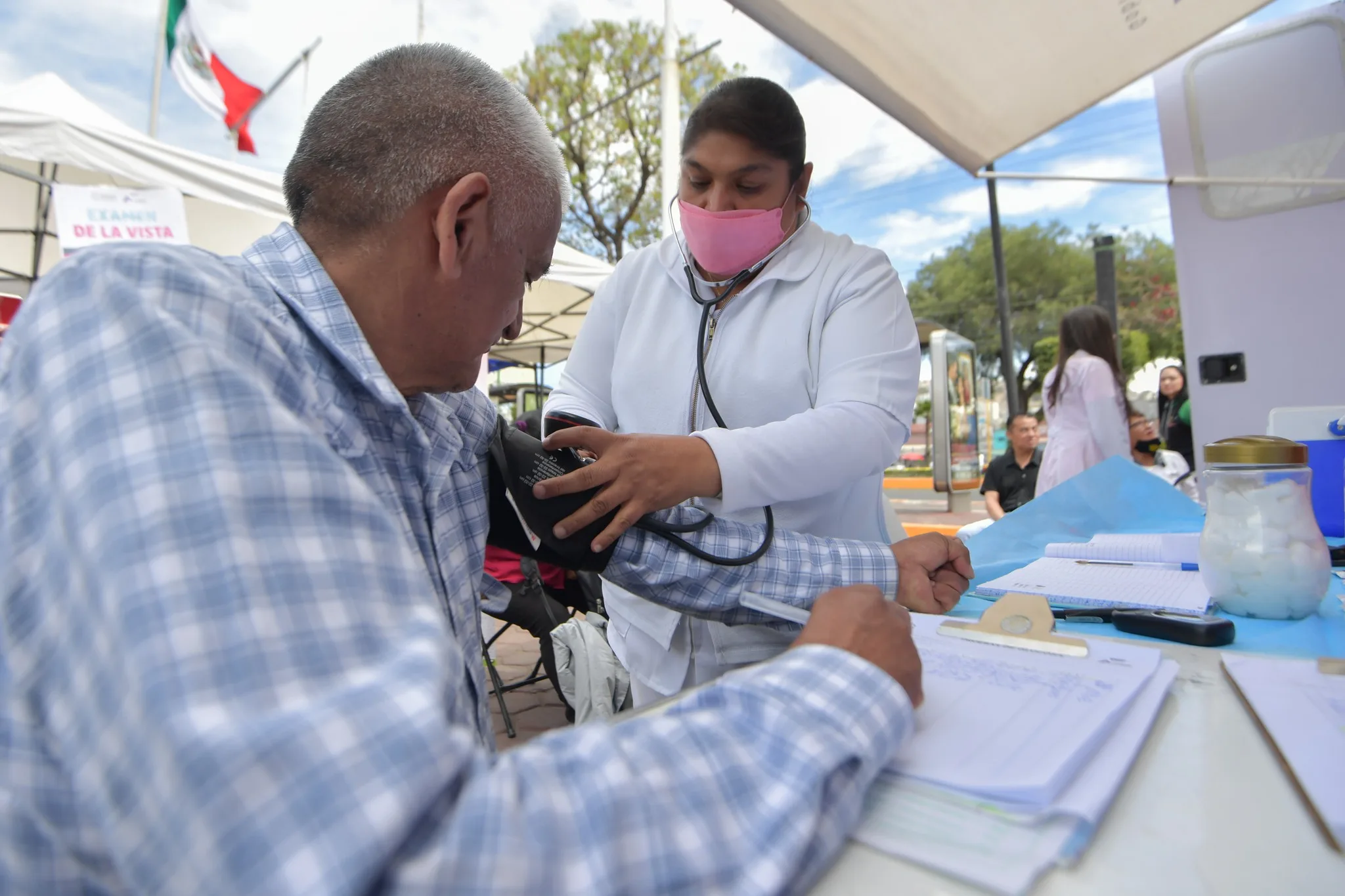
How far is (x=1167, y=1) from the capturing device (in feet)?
7.43

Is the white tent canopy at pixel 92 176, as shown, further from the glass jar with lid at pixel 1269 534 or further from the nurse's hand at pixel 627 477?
the glass jar with lid at pixel 1269 534

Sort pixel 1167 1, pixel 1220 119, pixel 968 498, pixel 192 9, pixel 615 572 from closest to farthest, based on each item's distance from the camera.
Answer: pixel 615 572, pixel 1167 1, pixel 1220 119, pixel 192 9, pixel 968 498

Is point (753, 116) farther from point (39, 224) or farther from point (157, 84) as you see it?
point (157, 84)

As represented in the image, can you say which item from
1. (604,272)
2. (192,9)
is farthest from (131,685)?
(192,9)

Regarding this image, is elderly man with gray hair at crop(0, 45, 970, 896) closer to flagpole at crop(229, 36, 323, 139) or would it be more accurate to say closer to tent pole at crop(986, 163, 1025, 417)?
tent pole at crop(986, 163, 1025, 417)

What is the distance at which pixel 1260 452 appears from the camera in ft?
3.78

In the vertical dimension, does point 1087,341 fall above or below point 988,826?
above

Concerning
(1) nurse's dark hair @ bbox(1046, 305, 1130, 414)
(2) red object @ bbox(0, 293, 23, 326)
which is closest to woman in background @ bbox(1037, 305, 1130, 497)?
(1) nurse's dark hair @ bbox(1046, 305, 1130, 414)

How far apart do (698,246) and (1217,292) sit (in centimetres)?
293

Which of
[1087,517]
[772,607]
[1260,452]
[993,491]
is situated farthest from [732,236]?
[993,491]

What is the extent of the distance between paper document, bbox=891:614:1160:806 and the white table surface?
1.9 inches

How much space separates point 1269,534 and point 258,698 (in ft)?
4.33

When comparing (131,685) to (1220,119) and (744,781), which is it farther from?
(1220,119)

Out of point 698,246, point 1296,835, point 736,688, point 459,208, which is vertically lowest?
point 1296,835
